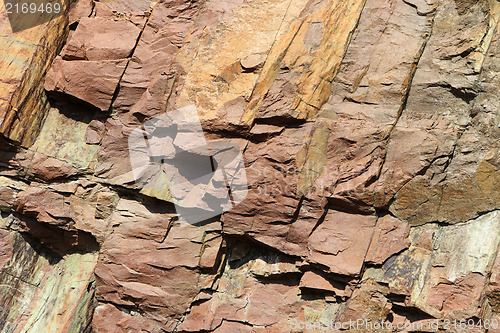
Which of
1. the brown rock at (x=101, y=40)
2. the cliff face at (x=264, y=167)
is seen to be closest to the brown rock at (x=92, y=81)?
the cliff face at (x=264, y=167)

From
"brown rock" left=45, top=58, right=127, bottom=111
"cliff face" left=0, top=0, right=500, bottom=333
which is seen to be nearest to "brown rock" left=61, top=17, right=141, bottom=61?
"cliff face" left=0, top=0, right=500, bottom=333

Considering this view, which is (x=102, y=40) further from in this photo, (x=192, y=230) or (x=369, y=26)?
(x=369, y=26)

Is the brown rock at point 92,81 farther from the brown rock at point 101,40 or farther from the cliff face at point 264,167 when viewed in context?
the brown rock at point 101,40

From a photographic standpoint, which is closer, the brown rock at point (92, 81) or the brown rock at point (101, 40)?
the brown rock at point (92, 81)

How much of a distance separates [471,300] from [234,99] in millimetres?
3730

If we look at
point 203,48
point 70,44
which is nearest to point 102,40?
point 70,44

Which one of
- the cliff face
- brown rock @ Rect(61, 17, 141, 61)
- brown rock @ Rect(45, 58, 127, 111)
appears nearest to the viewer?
the cliff face

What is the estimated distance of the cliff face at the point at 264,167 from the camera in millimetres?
6016

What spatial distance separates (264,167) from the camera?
6258mm

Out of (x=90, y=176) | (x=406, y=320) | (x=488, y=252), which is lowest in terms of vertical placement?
(x=406, y=320)

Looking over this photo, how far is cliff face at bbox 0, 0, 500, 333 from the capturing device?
602 centimetres

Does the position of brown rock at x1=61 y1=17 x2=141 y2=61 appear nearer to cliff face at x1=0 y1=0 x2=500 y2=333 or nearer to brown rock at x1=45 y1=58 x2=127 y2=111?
cliff face at x1=0 y1=0 x2=500 y2=333

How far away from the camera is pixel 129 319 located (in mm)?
6727

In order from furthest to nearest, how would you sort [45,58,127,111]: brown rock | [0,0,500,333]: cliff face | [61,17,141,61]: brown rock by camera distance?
[61,17,141,61]: brown rock → [45,58,127,111]: brown rock → [0,0,500,333]: cliff face
